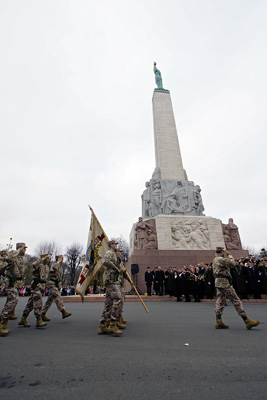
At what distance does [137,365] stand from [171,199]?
15346mm

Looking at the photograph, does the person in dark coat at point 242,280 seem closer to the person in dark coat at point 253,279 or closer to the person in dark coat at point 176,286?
the person in dark coat at point 253,279

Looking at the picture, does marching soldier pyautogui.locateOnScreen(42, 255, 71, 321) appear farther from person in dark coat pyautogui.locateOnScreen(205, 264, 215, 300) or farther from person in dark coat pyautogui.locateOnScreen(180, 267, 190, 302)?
person in dark coat pyautogui.locateOnScreen(205, 264, 215, 300)

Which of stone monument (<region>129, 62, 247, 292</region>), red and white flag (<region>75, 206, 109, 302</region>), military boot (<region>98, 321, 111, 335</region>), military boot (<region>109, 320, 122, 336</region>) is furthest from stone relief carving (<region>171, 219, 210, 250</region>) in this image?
military boot (<region>109, 320, 122, 336</region>)

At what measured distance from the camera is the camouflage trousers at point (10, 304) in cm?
496

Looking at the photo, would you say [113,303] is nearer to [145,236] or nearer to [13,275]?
[13,275]


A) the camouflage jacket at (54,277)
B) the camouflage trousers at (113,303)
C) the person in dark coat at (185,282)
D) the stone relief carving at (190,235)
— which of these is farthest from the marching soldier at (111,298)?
the stone relief carving at (190,235)

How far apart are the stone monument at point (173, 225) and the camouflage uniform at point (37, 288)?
905cm

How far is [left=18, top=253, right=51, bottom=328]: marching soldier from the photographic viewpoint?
19.3 ft

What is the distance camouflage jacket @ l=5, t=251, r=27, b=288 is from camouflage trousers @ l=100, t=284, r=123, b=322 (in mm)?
2167

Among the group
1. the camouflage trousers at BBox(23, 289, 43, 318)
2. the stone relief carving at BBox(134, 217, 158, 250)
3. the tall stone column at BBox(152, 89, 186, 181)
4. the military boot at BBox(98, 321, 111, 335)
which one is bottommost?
the military boot at BBox(98, 321, 111, 335)

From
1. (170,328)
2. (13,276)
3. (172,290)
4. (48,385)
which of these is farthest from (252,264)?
(48,385)

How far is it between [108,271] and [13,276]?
2247mm

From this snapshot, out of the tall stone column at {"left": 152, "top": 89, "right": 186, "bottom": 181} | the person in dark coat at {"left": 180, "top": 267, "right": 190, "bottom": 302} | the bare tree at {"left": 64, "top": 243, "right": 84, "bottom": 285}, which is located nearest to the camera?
the person in dark coat at {"left": 180, "top": 267, "right": 190, "bottom": 302}

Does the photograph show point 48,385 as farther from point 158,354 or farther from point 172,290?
point 172,290
